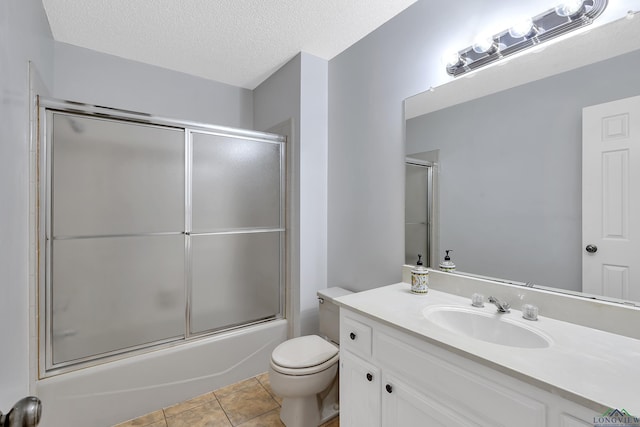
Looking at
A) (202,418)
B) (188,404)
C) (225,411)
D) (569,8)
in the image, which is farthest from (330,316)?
(569,8)

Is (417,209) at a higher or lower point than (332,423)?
higher

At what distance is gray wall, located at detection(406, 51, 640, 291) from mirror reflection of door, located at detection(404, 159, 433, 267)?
0.09m

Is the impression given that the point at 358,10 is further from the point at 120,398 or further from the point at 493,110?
the point at 120,398

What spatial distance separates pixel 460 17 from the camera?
1446 mm

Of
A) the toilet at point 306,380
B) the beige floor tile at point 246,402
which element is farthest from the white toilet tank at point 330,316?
the beige floor tile at point 246,402

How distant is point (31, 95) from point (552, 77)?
2336 mm

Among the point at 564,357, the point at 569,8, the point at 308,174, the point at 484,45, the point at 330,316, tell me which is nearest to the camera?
the point at 564,357

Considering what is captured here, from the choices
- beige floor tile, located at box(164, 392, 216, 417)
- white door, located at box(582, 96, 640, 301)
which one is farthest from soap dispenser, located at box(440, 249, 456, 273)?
beige floor tile, located at box(164, 392, 216, 417)

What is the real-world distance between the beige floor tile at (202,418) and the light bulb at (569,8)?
8.29 feet

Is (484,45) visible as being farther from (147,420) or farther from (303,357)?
(147,420)

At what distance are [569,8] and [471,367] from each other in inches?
53.0

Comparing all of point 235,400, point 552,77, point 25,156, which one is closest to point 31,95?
point 25,156

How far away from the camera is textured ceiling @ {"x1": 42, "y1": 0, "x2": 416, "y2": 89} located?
1.70 metres

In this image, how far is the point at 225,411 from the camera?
1.77 metres
